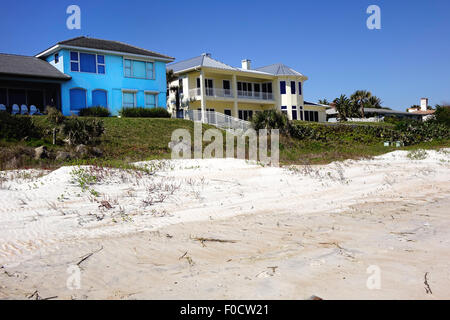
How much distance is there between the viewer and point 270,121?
22.3 meters

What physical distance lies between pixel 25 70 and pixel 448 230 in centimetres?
2698

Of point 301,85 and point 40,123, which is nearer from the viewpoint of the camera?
point 40,123

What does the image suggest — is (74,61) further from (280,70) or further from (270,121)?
(280,70)

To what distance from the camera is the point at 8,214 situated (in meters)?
6.61

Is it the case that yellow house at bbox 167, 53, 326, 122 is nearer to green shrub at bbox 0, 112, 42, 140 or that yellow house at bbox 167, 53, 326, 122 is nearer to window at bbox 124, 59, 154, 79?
window at bbox 124, 59, 154, 79

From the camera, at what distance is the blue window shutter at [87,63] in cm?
2737

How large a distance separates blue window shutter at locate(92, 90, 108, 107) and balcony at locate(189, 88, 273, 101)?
28.4 ft

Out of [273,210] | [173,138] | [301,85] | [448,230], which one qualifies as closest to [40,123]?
[173,138]

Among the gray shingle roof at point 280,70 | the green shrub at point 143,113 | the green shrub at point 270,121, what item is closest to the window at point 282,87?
the gray shingle roof at point 280,70

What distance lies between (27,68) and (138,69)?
27.8 ft

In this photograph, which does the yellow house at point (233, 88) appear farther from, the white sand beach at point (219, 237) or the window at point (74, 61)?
the white sand beach at point (219, 237)

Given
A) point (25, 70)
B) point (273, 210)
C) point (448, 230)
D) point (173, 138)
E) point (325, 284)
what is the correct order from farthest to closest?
point (25, 70), point (173, 138), point (273, 210), point (448, 230), point (325, 284)

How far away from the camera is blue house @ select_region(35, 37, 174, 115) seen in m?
26.6

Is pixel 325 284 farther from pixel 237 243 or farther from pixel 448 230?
pixel 448 230
